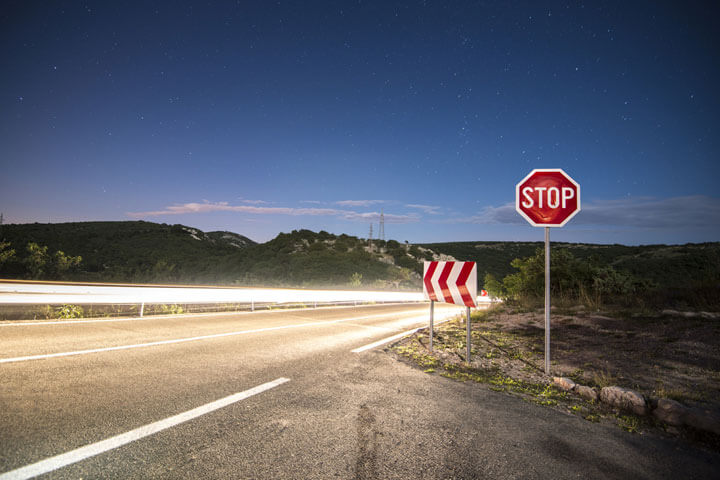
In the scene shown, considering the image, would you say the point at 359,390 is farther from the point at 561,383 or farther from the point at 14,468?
the point at 14,468

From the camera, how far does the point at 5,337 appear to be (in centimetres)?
648

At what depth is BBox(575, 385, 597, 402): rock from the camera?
4027 mm

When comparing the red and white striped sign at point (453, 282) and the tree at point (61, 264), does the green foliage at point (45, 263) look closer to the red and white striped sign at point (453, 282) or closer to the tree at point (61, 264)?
the tree at point (61, 264)

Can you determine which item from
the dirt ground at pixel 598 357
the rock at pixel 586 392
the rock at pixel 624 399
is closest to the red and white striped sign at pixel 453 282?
the dirt ground at pixel 598 357

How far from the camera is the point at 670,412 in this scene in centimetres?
335

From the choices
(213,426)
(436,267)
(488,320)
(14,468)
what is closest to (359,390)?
(213,426)

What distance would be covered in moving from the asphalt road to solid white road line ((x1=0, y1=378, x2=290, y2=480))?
0.06 feet

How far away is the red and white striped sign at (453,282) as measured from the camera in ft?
20.1

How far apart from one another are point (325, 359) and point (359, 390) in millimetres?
1816

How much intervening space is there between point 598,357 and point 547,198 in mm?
2832

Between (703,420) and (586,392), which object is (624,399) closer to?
(586,392)

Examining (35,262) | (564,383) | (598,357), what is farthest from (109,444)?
(35,262)

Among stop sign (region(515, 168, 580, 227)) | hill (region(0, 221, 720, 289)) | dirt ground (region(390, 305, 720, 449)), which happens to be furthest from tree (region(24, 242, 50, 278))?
stop sign (region(515, 168, 580, 227))

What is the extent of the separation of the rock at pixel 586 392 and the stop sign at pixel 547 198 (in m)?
2.47
